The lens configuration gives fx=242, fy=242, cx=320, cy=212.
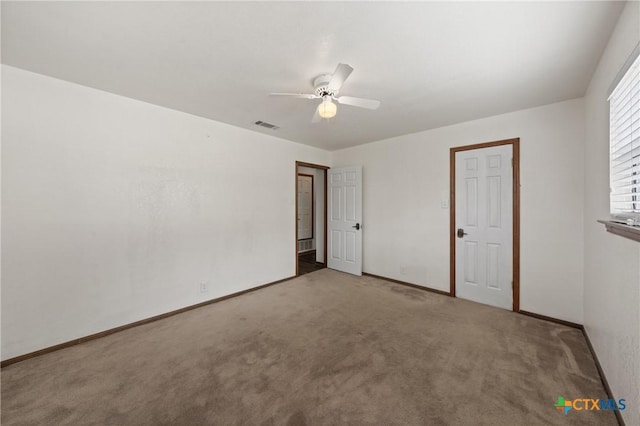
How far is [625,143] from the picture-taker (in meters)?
1.46

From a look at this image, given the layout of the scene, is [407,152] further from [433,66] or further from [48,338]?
[48,338]

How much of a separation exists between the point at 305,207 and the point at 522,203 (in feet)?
15.5

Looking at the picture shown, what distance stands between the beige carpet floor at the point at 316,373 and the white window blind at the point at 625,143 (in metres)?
1.35

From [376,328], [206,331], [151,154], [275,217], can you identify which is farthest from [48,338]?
[376,328]

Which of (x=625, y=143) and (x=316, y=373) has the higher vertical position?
(x=625, y=143)

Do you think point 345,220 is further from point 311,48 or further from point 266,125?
point 311,48

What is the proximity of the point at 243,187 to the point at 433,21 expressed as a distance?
9.64 ft

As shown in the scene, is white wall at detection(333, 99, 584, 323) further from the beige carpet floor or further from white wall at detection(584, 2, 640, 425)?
the beige carpet floor

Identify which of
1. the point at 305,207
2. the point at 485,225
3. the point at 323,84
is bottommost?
the point at 485,225

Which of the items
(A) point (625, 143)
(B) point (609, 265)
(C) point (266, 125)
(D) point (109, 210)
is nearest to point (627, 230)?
(A) point (625, 143)

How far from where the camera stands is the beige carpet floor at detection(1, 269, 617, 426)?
1.54 meters

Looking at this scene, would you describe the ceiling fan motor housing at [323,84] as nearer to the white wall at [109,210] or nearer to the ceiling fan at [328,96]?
the ceiling fan at [328,96]

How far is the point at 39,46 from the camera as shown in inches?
68.9

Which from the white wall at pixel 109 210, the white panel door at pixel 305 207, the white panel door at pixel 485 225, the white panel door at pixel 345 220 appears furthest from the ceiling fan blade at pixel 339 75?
the white panel door at pixel 305 207
